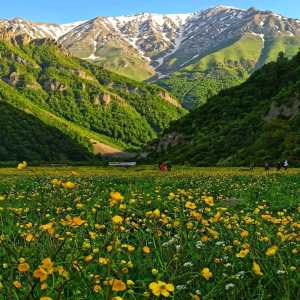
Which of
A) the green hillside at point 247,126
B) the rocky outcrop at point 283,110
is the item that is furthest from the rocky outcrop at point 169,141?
the rocky outcrop at point 283,110

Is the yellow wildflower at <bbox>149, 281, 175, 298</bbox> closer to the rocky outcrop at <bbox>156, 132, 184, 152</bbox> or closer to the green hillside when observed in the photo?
the green hillside

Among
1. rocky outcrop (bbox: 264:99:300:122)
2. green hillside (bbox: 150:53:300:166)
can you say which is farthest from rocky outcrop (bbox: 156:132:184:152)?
rocky outcrop (bbox: 264:99:300:122)

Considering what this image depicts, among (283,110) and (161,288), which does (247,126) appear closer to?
(283,110)

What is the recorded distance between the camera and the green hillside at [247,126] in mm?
79188

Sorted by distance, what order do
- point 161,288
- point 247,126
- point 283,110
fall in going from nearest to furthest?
point 161,288
point 283,110
point 247,126

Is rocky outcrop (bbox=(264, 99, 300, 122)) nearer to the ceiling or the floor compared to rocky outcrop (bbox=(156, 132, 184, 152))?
nearer to the ceiling

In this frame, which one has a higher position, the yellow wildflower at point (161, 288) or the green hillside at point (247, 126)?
the green hillside at point (247, 126)

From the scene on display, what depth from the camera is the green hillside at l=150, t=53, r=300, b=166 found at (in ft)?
260

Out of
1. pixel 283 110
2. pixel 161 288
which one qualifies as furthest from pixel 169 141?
pixel 161 288

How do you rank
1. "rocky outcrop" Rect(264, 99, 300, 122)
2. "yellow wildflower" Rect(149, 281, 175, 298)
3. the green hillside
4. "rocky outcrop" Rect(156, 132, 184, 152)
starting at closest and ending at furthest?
"yellow wildflower" Rect(149, 281, 175, 298) < the green hillside < "rocky outcrop" Rect(264, 99, 300, 122) < "rocky outcrop" Rect(156, 132, 184, 152)

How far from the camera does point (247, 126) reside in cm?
9719

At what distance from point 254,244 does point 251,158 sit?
236ft

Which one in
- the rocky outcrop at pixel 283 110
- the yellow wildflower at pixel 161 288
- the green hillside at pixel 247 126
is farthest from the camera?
the rocky outcrop at pixel 283 110

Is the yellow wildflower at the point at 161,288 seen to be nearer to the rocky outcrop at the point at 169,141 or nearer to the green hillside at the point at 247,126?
the green hillside at the point at 247,126
